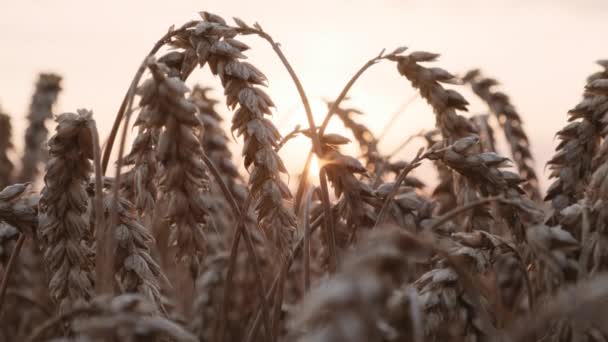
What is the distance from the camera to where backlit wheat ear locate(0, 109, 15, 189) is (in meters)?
5.39

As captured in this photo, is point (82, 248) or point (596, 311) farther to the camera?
point (82, 248)

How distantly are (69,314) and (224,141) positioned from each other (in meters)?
2.23

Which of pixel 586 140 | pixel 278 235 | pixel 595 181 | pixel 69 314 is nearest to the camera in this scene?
pixel 69 314

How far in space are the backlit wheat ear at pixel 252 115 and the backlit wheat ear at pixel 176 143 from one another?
207 mm

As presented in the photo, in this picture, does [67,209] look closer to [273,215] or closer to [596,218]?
[273,215]

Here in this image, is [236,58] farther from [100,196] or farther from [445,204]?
[445,204]

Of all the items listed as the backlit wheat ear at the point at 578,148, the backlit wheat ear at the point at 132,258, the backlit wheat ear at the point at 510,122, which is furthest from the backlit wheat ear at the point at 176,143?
the backlit wheat ear at the point at 510,122

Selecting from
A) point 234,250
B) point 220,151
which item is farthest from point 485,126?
point 234,250

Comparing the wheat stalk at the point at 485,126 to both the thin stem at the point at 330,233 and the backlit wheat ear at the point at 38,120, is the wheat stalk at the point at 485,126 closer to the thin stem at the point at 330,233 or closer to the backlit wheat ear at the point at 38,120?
the thin stem at the point at 330,233

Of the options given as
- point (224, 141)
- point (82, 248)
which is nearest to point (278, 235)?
point (82, 248)

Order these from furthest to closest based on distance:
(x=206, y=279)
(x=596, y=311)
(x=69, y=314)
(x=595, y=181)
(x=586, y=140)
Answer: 1. (x=206, y=279)
2. (x=586, y=140)
3. (x=595, y=181)
4. (x=69, y=314)
5. (x=596, y=311)

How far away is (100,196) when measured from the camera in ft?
4.95

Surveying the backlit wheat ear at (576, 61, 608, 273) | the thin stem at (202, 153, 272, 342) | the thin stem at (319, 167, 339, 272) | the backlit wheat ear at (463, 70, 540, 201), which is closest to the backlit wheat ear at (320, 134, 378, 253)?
the thin stem at (319, 167, 339, 272)

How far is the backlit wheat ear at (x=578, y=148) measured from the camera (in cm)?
224
